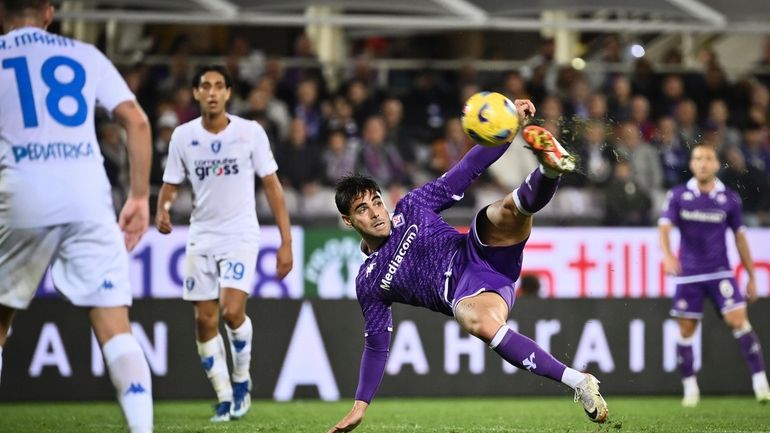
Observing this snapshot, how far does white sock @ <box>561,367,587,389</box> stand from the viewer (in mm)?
6703

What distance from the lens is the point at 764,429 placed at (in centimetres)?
828

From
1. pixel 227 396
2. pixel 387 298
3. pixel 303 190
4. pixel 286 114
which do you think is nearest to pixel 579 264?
pixel 303 190

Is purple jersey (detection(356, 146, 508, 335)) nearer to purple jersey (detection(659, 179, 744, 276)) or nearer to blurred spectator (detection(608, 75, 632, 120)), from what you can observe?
purple jersey (detection(659, 179, 744, 276))

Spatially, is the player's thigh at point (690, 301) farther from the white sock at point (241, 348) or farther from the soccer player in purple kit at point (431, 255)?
the soccer player in purple kit at point (431, 255)

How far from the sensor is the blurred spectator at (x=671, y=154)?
1399 centimetres

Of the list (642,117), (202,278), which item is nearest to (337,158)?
(642,117)

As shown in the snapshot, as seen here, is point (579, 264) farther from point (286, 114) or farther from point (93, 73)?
point (93, 73)

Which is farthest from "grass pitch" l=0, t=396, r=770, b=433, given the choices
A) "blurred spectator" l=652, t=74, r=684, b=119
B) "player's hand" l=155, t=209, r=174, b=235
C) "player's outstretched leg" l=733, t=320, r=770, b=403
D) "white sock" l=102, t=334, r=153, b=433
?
"blurred spectator" l=652, t=74, r=684, b=119

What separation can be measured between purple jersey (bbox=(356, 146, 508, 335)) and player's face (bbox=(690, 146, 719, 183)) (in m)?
4.70

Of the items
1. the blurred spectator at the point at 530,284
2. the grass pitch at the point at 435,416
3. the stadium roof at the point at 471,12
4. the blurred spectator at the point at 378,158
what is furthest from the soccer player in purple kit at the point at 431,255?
the stadium roof at the point at 471,12

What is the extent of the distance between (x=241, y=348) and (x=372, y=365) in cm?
208

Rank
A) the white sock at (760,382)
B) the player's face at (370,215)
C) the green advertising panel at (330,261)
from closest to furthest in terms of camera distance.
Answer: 1. the player's face at (370,215)
2. the white sock at (760,382)
3. the green advertising panel at (330,261)

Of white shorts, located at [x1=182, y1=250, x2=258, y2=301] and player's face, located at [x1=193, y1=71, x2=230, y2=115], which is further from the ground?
player's face, located at [x1=193, y1=71, x2=230, y2=115]

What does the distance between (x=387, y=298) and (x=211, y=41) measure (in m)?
11.3
